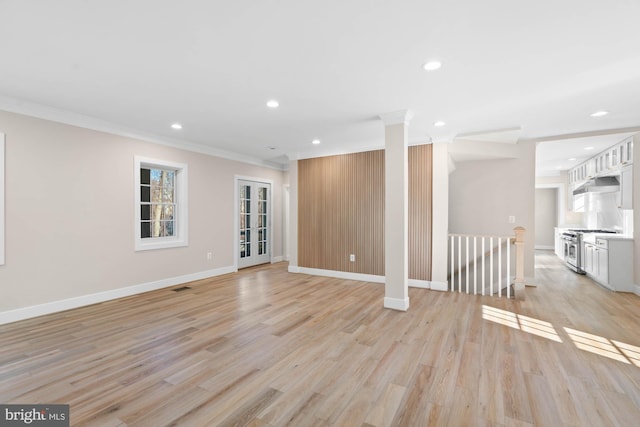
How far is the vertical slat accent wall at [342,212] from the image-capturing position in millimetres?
5375

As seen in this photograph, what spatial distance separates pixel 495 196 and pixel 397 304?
3252 mm

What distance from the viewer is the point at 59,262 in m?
3.68

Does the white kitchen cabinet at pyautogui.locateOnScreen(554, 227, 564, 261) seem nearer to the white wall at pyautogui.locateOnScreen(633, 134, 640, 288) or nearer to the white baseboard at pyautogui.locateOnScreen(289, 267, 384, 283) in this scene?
the white wall at pyautogui.locateOnScreen(633, 134, 640, 288)

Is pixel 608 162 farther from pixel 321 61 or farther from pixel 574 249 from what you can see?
pixel 321 61

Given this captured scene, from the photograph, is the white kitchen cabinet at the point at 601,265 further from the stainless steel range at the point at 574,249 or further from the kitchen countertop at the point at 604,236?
the stainless steel range at the point at 574,249

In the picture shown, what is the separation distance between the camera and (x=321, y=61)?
7.96 feet

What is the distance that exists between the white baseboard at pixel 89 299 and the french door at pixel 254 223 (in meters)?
1.24

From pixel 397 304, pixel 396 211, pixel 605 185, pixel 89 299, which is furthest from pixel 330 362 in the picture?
pixel 605 185

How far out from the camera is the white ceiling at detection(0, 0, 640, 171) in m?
1.83

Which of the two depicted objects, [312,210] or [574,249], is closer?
[312,210]

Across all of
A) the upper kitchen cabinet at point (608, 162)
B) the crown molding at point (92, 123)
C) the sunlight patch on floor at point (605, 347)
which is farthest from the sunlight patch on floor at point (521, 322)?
the crown molding at point (92, 123)

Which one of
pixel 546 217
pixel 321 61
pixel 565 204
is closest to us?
pixel 321 61

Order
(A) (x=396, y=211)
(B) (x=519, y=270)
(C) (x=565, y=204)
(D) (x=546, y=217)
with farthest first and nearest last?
(D) (x=546, y=217) → (C) (x=565, y=204) → (B) (x=519, y=270) → (A) (x=396, y=211)

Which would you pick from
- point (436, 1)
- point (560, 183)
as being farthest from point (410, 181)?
point (560, 183)
